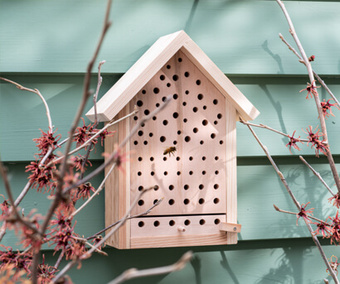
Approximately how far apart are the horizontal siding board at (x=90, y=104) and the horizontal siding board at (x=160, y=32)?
3 centimetres

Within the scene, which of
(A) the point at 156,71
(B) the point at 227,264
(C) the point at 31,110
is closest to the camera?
(A) the point at 156,71

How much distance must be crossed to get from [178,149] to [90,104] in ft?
0.89

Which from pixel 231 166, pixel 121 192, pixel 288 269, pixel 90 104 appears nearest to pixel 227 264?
pixel 288 269

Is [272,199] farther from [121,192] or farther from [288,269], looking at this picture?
[121,192]

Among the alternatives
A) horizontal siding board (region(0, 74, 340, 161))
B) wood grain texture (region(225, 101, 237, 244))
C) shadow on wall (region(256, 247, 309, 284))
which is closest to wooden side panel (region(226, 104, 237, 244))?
wood grain texture (region(225, 101, 237, 244))

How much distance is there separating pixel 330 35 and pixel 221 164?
0.54m

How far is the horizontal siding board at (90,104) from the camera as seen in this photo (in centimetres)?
123

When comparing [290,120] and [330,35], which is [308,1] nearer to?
[330,35]

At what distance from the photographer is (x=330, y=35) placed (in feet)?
4.65

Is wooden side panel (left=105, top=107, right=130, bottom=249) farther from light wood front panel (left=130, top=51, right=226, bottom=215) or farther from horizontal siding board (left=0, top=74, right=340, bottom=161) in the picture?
horizontal siding board (left=0, top=74, right=340, bottom=161)

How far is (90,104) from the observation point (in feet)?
4.15

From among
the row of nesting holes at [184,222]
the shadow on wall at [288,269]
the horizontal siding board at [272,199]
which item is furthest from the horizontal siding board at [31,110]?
the shadow on wall at [288,269]

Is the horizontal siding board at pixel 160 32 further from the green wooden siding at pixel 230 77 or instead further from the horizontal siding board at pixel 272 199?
the horizontal siding board at pixel 272 199

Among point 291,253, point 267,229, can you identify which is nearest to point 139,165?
point 267,229
